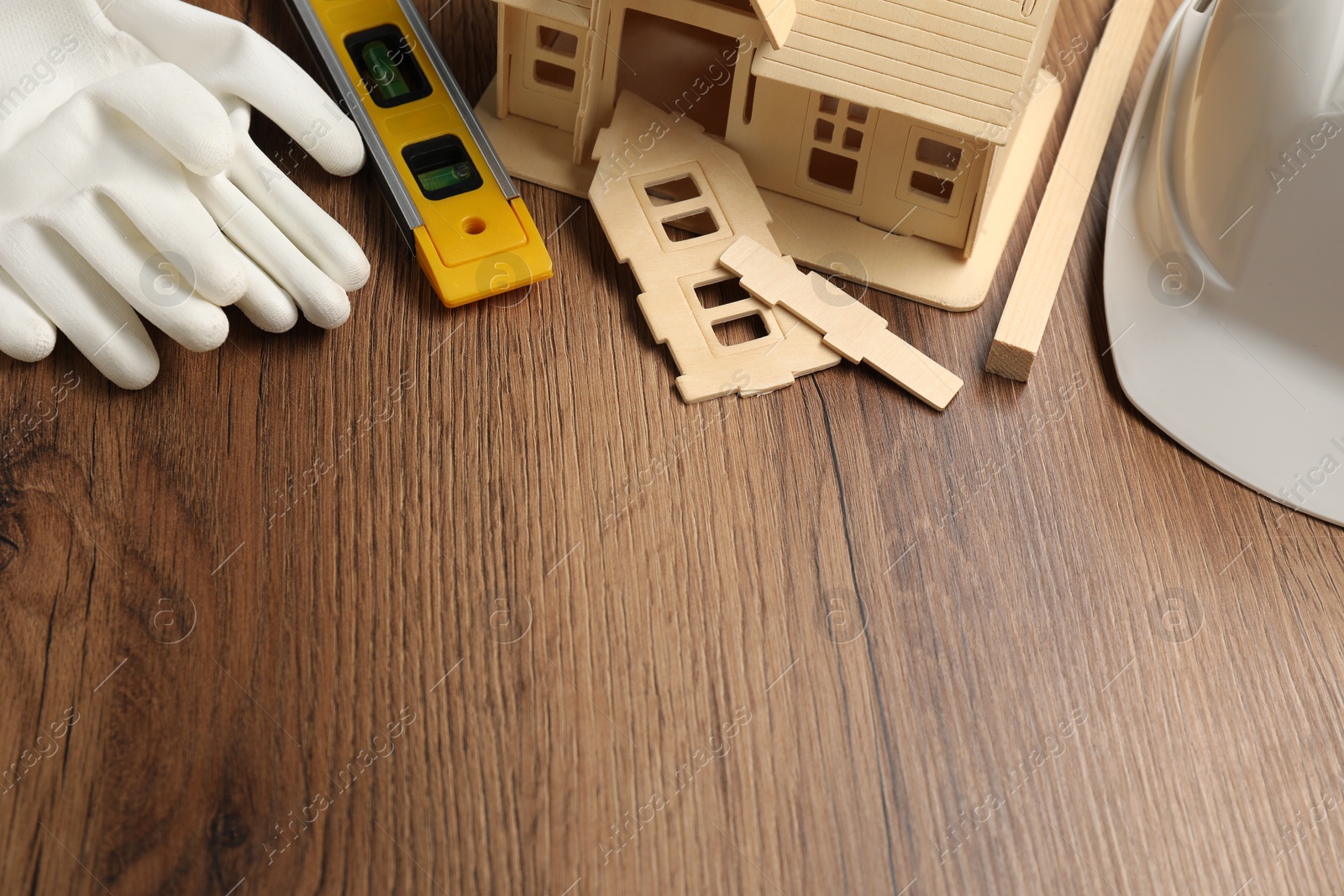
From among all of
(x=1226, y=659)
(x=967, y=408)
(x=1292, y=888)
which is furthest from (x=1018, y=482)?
(x=1292, y=888)

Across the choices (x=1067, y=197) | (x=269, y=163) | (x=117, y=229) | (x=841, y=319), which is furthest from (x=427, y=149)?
(x=1067, y=197)

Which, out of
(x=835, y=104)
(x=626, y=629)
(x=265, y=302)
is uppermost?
(x=835, y=104)

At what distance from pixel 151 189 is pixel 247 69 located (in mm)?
117

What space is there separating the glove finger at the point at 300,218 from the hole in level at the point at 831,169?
0.34 meters

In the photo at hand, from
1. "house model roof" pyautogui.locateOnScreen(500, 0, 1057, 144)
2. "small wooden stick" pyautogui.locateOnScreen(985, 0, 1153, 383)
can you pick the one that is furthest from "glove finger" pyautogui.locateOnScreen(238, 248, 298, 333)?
"small wooden stick" pyautogui.locateOnScreen(985, 0, 1153, 383)

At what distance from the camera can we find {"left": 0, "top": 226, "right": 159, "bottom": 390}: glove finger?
688mm

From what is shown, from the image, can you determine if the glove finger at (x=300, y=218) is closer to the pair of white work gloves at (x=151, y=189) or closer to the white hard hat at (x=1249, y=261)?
the pair of white work gloves at (x=151, y=189)

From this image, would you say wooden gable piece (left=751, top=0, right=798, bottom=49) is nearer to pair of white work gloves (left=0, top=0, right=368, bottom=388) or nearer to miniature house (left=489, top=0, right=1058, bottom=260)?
miniature house (left=489, top=0, right=1058, bottom=260)

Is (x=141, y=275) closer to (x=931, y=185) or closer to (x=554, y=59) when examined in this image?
(x=554, y=59)

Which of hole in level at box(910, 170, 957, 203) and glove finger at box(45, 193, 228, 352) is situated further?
hole in level at box(910, 170, 957, 203)

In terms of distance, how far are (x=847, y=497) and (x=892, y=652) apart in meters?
0.11

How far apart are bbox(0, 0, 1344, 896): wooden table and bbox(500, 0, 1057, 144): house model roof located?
0.52 feet

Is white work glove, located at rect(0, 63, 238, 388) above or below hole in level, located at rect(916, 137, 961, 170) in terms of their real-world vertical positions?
below

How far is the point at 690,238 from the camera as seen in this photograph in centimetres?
79
